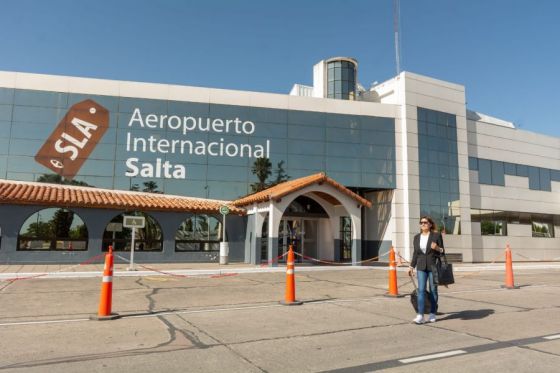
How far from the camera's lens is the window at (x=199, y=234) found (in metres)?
23.1

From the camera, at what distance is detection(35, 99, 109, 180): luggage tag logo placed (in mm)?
23384

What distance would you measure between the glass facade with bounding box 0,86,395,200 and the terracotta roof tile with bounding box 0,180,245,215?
0.56m

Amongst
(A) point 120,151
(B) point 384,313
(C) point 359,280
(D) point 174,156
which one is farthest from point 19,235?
(B) point 384,313

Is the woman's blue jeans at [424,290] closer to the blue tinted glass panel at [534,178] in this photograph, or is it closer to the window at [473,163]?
the window at [473,163]

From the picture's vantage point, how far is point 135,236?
22.4 metres

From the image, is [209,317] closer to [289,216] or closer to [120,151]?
[289,216]

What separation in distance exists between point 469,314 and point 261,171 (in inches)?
719

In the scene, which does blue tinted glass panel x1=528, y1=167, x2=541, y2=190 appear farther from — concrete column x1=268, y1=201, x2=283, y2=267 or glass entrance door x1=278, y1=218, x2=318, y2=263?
concrete column x1=268, y1=201, x2=283, y2=267

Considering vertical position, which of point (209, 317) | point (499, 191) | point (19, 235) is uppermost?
point (499, 191)

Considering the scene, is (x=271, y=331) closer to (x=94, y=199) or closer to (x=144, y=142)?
(x=94, y=199)

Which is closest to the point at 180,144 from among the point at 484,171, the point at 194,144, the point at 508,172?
the point at 194,144

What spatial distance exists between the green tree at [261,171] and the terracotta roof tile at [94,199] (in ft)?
7.22

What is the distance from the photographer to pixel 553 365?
505 cm

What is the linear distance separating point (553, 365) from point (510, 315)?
364 cm
